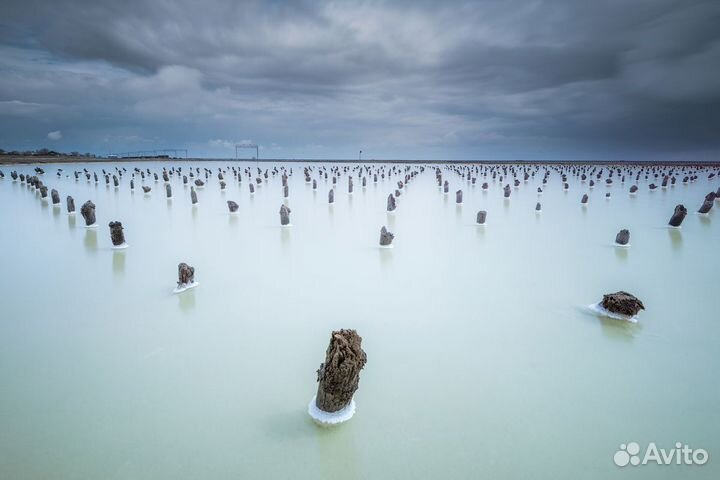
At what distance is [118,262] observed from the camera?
8.98 m

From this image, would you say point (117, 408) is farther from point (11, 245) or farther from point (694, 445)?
point (11, 245)

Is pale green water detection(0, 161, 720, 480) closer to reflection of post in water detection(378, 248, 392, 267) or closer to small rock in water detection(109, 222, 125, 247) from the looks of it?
reflection of post in water detection(378, 248, 392, 267)

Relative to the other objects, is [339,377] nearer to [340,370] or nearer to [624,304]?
[340,370]

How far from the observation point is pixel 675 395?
411cm

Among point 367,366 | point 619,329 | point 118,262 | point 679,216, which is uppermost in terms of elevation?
point 679,216

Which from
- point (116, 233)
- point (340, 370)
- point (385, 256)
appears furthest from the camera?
point (116, 233)

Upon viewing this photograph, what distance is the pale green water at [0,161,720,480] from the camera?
3.29m

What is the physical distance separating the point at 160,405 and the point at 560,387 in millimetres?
4005

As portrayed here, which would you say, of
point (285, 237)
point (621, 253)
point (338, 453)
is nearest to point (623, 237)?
point (621, 253)

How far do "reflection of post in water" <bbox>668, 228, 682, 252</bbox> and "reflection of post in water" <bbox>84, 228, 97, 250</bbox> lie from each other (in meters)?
15.4

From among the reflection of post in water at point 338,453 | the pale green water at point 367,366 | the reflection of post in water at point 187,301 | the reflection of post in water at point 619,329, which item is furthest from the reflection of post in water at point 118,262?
the reflection of post in water at point 619,329

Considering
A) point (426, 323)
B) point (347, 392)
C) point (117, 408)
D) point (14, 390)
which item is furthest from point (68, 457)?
point (426, 323)

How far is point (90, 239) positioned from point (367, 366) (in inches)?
407

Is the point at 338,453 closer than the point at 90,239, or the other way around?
the point at 338,453
